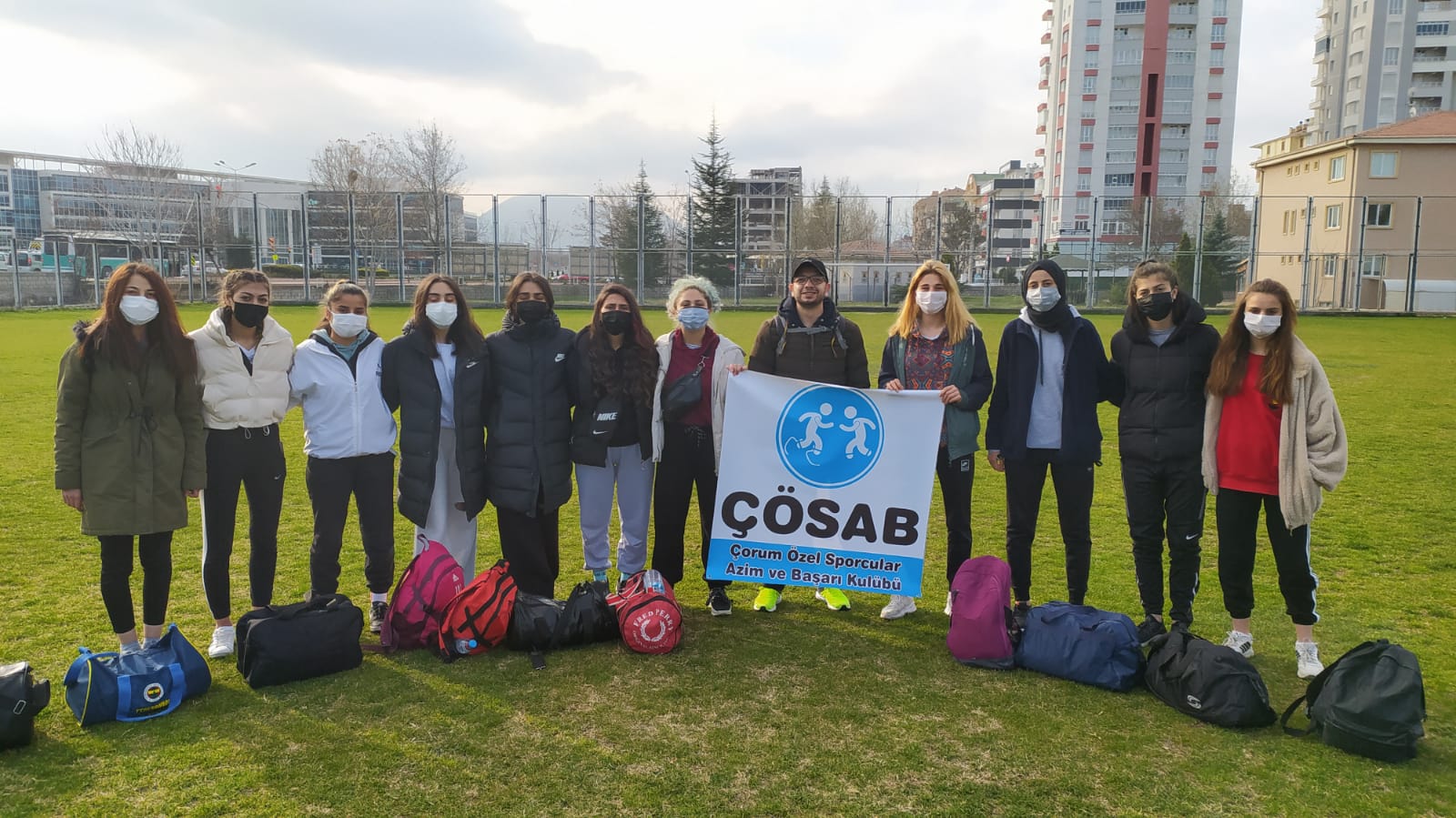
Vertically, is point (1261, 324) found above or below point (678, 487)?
above

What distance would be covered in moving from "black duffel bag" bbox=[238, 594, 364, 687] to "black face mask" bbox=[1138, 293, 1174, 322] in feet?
15.2

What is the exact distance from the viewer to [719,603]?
5871mm

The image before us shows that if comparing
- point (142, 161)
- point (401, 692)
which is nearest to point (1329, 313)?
point (401, 692)

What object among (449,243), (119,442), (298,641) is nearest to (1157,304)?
(298,641)

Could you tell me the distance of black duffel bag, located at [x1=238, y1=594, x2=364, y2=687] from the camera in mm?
4664

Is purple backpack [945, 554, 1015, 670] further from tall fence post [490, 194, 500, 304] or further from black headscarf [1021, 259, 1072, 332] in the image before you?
tall fence post [490, 194, 500, 304]

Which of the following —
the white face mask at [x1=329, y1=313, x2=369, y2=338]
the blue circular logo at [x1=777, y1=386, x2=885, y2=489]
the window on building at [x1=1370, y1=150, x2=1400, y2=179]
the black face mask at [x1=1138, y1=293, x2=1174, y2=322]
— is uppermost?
the window on building at [x1=1370, y1=150, x2=1400, y2=179]

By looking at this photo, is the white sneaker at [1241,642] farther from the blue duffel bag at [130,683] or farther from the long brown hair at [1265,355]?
the blue duffel bag at [130,683]

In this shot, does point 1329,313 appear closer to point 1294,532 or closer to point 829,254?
point 829,254

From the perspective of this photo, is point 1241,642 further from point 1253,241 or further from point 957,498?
point 1253,241

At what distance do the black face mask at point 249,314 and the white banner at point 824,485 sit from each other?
271 cm

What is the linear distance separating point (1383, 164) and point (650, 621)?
59.5 meters

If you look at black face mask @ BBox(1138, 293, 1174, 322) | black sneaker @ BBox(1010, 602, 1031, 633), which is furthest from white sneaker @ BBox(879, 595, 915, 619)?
black face mask @ BBox(1138, 293, 1174, 322)

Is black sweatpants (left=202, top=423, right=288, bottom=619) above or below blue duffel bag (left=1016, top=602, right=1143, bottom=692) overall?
above
